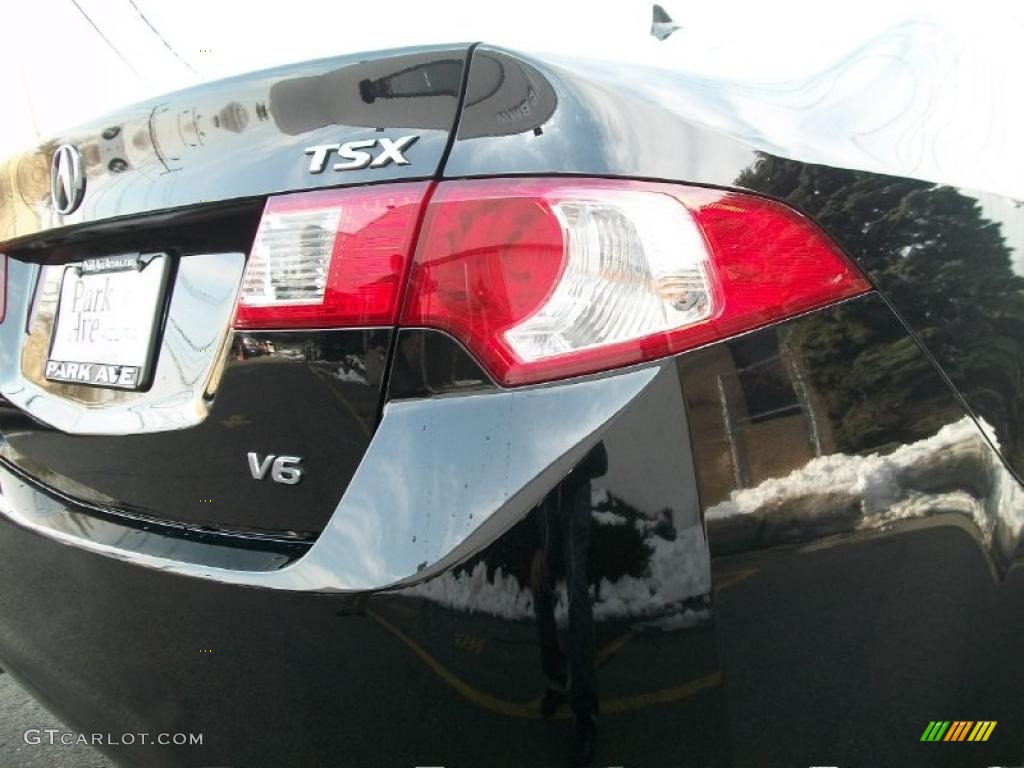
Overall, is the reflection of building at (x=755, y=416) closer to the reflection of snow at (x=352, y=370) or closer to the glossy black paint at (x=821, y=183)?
the glossy black paint at (x=821, y=183)

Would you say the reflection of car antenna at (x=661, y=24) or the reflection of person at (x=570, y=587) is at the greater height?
the reflection of car antenna at (x=661, y=24)

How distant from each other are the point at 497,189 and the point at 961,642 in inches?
34.9

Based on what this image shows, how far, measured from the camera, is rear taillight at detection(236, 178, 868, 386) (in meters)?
1.05

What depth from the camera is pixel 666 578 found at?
1049mm

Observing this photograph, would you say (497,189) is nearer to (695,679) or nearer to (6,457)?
(695,679)

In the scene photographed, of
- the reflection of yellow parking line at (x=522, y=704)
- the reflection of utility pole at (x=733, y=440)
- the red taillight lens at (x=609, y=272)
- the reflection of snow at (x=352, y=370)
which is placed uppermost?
the red taillight lens at (x=609, y=272)

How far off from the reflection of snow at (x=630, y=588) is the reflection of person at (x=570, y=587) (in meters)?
0.01

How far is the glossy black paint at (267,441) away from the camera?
1.14 m

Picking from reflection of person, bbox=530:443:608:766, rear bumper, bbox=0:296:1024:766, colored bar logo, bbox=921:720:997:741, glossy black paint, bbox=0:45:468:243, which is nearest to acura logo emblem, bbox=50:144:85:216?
glossy black paint, bbox=0:45:468:243

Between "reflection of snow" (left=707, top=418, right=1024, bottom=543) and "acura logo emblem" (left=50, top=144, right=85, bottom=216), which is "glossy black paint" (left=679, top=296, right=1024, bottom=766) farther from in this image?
"acura logo emblem" (left=50, top=144, right=85, bottom=216)

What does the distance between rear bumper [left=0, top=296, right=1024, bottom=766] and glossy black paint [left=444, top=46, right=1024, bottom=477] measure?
69 mm

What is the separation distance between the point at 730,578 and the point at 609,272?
39cm

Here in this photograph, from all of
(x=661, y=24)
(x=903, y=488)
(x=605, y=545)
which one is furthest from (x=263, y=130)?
(x=661, y=24)
